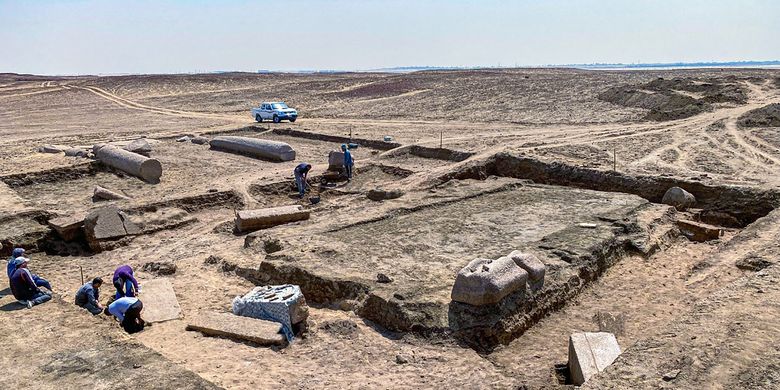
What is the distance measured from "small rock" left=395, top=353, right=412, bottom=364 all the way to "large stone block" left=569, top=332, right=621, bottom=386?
5.81ft

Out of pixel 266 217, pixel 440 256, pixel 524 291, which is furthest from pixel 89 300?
pixel 524 291

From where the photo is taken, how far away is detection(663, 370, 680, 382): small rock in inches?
198

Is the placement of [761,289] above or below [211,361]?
above

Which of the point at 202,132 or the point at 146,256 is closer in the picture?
the point at 146,256

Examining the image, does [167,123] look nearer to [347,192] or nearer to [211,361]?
[347,192]

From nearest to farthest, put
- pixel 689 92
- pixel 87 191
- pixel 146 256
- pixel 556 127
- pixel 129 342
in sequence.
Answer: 1. pixel 129 342
2. pixel 146 256
3. pixel 87 191
4. pixel 556 127
5. pixel 689 92

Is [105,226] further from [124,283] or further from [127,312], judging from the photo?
[127,312]

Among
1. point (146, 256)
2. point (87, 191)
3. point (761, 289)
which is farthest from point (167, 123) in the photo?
point (761, 289)

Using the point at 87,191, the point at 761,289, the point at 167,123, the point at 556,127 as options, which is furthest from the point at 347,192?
the point at 167,123

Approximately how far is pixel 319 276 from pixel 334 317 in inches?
38.5

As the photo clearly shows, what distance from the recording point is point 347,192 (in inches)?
603

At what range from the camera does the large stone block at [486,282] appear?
716 cm

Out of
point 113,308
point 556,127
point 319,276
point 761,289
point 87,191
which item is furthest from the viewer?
point 556,127

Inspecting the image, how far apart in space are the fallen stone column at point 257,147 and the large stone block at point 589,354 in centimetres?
1407
